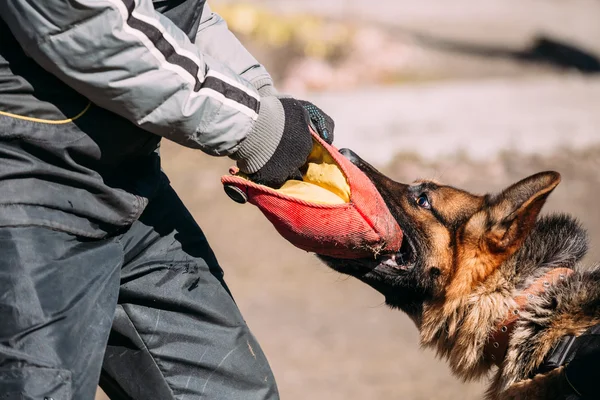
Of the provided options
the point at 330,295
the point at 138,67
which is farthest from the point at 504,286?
the point at 330,295

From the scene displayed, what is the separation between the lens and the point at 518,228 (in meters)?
3.00

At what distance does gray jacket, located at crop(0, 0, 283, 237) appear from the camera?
2096mm

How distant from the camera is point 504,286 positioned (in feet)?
9.93

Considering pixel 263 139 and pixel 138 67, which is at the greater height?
pixel 138 67

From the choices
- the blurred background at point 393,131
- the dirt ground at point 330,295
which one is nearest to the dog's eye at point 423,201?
the blurred background at point 393,131

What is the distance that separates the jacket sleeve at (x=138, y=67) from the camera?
2.07m

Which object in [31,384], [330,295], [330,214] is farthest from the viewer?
[330,295]

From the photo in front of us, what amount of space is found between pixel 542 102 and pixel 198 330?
23.1 feet

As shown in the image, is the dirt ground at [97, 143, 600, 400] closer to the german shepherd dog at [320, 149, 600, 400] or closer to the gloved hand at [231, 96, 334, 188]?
the german shepherd dog at [320, 149, 600, 400]

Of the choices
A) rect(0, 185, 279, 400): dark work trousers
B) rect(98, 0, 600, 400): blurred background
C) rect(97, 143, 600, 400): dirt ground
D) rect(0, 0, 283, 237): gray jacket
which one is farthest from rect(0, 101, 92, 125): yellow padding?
→ rect(97, 143, 600, 400): dirt ground

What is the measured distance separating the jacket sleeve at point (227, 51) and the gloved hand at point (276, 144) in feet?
1.05

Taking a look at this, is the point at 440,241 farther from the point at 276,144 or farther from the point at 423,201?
the point at 276,144

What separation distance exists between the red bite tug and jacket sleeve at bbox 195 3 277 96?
0.41 m

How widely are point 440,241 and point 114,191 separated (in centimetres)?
149
